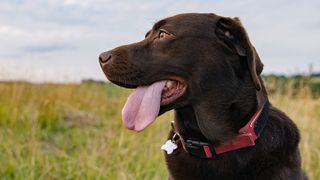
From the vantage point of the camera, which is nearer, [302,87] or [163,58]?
[163,58]

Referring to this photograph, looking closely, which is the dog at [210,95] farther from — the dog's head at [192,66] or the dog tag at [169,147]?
the dog tag at [169,147]

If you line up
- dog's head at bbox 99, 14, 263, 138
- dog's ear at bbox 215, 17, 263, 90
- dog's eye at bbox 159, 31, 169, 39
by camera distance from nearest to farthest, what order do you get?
dog's ear at bbox 215, 17, 263, 90, dog's head at bbox 99, 14, 263, 138, dog's eye at bbox 159, 31, 169, 39

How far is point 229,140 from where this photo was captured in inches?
138

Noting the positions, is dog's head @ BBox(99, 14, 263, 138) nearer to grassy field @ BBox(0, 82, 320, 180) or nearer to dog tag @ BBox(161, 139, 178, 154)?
dog tag @ BBox(161, 139, 178, 154)

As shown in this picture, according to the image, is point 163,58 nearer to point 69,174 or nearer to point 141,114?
point 141,114

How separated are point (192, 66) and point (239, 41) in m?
0.31

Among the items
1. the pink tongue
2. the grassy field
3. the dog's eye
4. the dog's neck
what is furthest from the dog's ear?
the grassy field

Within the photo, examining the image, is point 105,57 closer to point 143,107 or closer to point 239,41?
point 143,107

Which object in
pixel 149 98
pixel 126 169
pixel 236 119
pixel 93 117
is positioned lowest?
pixel 93 117

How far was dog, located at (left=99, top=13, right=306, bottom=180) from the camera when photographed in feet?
11.2

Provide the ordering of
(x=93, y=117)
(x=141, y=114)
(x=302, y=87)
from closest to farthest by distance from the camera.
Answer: (x=141, y=114)
(x=302, y=87)
(x=93, y=117)

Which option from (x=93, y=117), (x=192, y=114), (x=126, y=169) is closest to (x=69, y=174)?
(x=126, y=169)

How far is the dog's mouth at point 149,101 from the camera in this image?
133 inches

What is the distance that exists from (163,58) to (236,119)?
1.83ft
